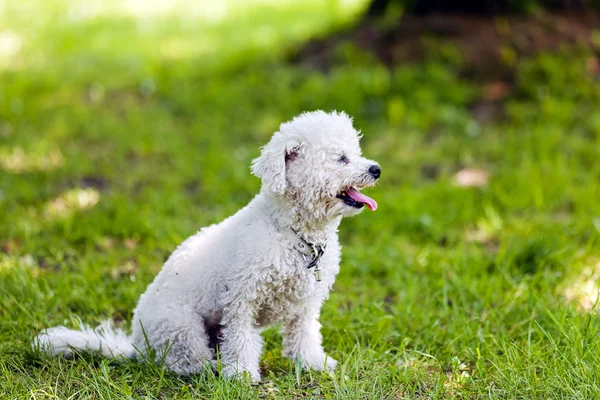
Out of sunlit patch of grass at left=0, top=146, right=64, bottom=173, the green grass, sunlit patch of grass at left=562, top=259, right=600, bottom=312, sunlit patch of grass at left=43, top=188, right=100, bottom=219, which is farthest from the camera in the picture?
sunlit patch of grass at left=0, top=146, right=64, bottom=173

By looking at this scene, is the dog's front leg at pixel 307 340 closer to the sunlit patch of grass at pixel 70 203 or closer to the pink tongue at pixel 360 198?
the pink tongue at pixel 360 198

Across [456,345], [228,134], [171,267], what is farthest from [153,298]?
[228,134]

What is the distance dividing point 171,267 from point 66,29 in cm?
839

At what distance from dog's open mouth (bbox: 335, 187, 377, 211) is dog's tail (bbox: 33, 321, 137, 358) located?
124 cm

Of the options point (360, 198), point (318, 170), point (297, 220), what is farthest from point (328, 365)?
point (318, 170)

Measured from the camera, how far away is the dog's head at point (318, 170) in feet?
9.91

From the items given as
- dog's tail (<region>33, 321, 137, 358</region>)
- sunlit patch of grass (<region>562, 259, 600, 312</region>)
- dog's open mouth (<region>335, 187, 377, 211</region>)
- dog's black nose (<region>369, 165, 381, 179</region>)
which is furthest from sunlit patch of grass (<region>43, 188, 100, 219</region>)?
sunlit patch of grass (<region>562, 259, 600, 312</region>)

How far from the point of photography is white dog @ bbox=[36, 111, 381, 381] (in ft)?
10.0

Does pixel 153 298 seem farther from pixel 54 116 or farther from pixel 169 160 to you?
pixel 54 116

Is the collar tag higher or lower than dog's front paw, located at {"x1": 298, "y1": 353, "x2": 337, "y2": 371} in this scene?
higher

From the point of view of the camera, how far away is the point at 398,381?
3.21 m

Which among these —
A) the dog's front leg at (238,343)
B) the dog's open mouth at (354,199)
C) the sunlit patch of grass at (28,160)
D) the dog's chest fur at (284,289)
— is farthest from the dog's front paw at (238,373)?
the sunlit patch of grass at (28,160)

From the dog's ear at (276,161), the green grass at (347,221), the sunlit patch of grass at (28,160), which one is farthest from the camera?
the sunlit patch of grass at (28,160)

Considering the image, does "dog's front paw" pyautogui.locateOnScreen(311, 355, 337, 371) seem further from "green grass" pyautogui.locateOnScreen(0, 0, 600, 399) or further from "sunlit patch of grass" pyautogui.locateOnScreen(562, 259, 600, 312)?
"sunlit patch of grass" pyautogui.locateOnScreen(562, 259, 600, 312)
